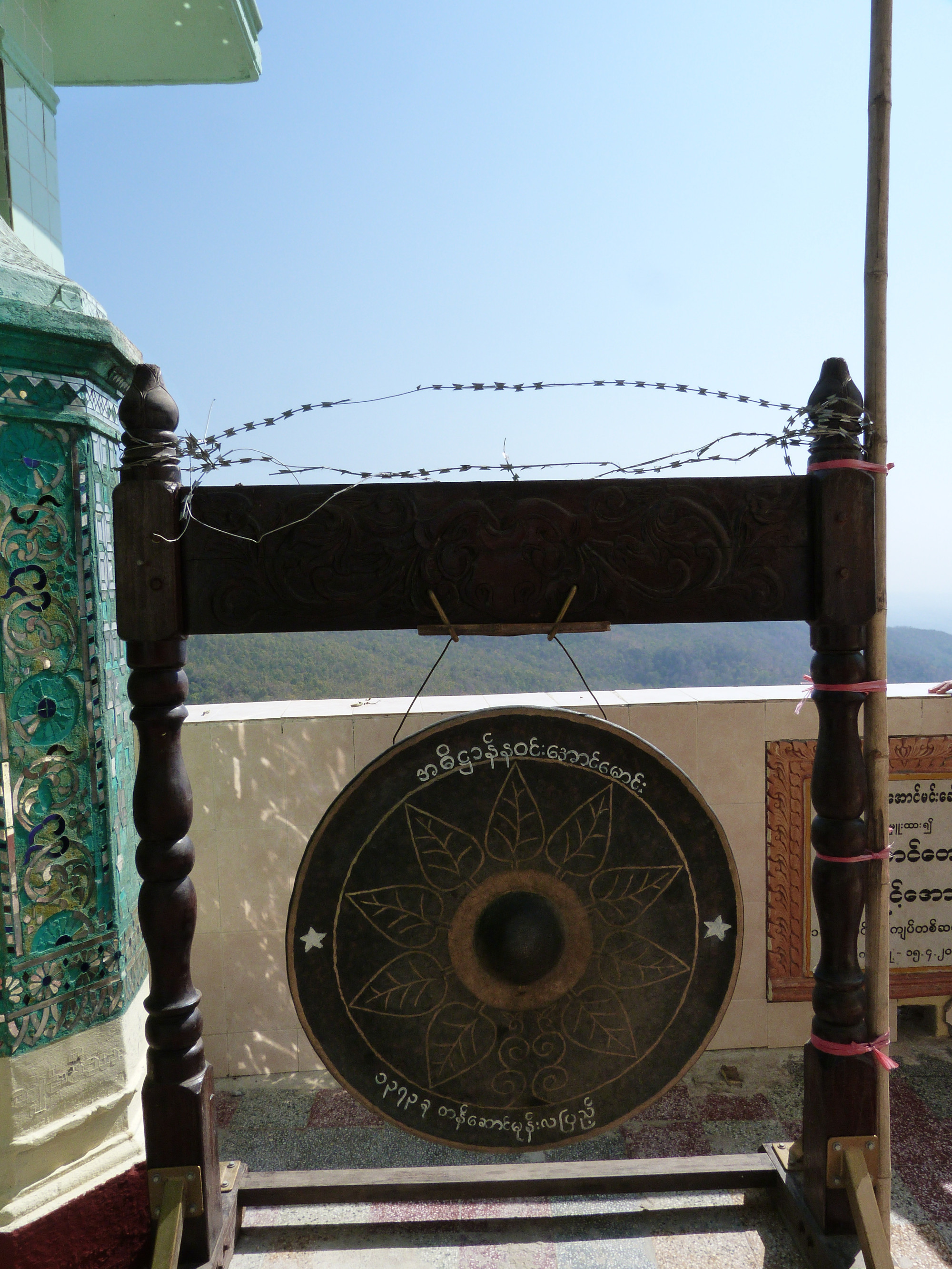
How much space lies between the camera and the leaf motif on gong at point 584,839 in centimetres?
188

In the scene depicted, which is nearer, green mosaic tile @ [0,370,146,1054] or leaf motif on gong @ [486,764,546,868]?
leaf motif on gong @ [486,764,546,868]

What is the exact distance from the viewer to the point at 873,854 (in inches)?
76.1

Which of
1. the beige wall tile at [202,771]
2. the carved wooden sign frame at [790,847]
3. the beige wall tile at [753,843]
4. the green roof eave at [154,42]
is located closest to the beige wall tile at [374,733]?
the beige wall tile at [202,771]

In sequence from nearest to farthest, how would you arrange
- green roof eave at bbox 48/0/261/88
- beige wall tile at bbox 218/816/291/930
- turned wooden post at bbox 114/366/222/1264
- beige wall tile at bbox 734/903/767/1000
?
turned wooden post at bbox 114/366/222/1264 < green roof eave at bbox 48/0/261/88 < beige wall tile at bbox 218/816/291/930 < beige wall tile at bbox 734/903/767/1000

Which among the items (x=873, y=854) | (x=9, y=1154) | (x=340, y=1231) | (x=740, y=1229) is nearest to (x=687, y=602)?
(x=873, y=854)

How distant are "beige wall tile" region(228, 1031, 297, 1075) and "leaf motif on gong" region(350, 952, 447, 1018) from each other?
1.80 metres

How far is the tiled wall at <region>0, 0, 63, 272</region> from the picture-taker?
103 inches

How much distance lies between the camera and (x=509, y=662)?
734 inches

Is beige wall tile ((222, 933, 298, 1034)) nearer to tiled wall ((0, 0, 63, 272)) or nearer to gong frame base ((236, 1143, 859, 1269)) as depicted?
gong frame base ((236, 1143, 859, 1269))

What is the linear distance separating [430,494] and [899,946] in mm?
3013

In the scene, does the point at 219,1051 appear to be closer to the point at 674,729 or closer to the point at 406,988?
the point at 406,988

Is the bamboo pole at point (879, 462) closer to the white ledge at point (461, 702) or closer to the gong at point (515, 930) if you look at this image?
the gong at point (515, 930)

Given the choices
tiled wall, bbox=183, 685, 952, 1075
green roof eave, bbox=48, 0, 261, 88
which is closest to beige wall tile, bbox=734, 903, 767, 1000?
tiled wall, bbox=183, 685, 952, 1075

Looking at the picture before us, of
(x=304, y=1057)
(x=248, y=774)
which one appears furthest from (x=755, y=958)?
(x=248, y=774)
